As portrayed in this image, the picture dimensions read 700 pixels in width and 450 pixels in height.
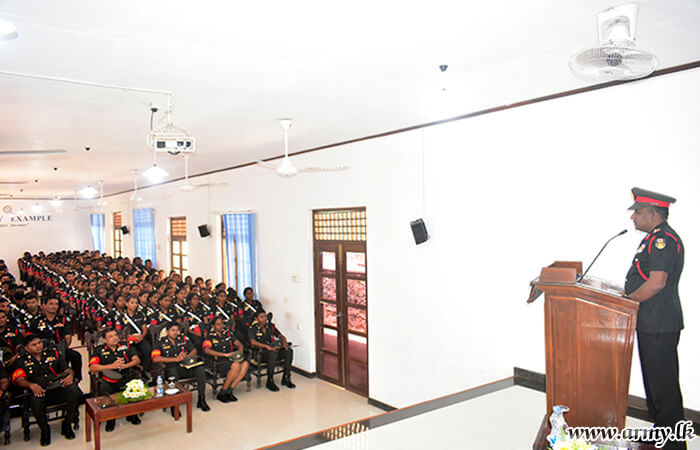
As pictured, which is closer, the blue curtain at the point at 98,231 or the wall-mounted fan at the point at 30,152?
the wall-mounted fan at the point at 30,152

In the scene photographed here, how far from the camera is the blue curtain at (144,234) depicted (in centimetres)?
1341

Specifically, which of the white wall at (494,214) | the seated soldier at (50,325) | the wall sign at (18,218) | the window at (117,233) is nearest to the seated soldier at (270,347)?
the white wall at (494,214)

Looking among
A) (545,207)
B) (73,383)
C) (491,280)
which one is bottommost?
(73,383)

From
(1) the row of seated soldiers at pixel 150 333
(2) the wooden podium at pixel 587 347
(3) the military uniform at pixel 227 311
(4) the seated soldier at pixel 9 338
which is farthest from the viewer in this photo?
(3) the military uniform at pixel 227 311

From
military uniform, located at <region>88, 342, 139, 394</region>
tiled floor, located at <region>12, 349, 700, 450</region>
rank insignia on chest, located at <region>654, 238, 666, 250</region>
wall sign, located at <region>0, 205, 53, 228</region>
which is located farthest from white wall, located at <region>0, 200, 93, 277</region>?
rank insignia on chest, located at <region>654, 238, 666, 250</region>

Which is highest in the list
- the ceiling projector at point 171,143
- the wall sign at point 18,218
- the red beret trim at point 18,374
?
the ceiling projector at point 171,143

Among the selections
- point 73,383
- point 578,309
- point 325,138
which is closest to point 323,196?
point 325,138

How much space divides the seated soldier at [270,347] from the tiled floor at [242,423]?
18 centimetres

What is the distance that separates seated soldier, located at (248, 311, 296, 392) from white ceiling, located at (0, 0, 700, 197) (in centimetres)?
305

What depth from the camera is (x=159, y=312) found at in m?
7.45

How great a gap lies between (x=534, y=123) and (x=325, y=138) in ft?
8.87

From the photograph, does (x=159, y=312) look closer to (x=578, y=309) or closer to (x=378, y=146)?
(x=378, y=146)

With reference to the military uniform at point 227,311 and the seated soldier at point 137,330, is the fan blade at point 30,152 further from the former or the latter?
the military uniform at point 227,311

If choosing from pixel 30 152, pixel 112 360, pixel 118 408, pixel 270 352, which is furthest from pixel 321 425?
pixel 30 152
